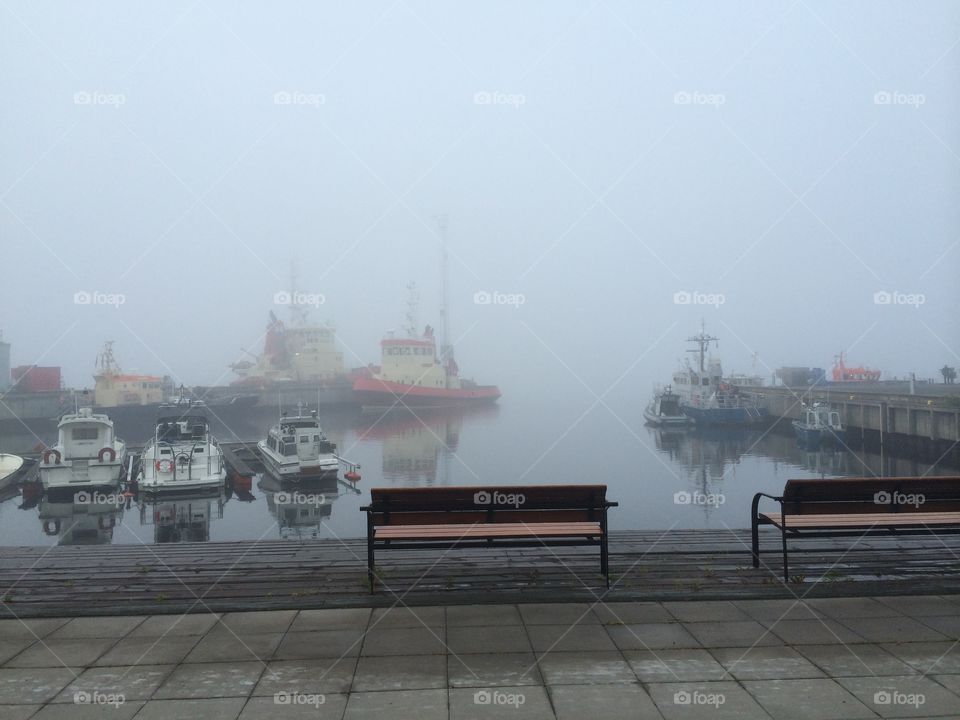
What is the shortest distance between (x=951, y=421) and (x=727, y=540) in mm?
32369

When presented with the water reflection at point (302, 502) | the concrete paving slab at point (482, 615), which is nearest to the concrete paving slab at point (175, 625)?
the concrete paving slab at point (482, 615)

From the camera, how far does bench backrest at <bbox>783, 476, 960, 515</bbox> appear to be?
4.96 metres

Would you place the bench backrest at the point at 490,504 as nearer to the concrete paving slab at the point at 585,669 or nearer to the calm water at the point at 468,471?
the concrete paving slab at the point at 585,669

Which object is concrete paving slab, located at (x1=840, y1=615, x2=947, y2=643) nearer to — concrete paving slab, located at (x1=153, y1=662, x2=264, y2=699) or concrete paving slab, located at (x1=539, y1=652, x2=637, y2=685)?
concrete paving slab, located at (x1=539, y1=652, x2=637, y2=685)

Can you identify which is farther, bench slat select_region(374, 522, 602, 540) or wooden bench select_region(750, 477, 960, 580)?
wooden bench select_region(750, 477, 960, 580)

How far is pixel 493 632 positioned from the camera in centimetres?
385

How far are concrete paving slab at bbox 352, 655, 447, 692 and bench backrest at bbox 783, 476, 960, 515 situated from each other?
8.93 feet

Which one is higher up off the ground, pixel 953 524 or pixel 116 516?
pixel 953 524

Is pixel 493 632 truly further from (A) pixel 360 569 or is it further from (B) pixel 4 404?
(B) pixel 4 404

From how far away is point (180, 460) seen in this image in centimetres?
2664

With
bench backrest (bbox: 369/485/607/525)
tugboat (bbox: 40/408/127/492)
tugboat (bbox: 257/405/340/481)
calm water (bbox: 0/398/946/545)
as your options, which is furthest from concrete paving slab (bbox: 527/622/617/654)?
tugboat (bbox: 40/408/127/492)

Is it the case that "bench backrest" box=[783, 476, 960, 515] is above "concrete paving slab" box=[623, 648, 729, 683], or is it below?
above

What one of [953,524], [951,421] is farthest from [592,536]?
[951,421]

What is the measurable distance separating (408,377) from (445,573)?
133ft
